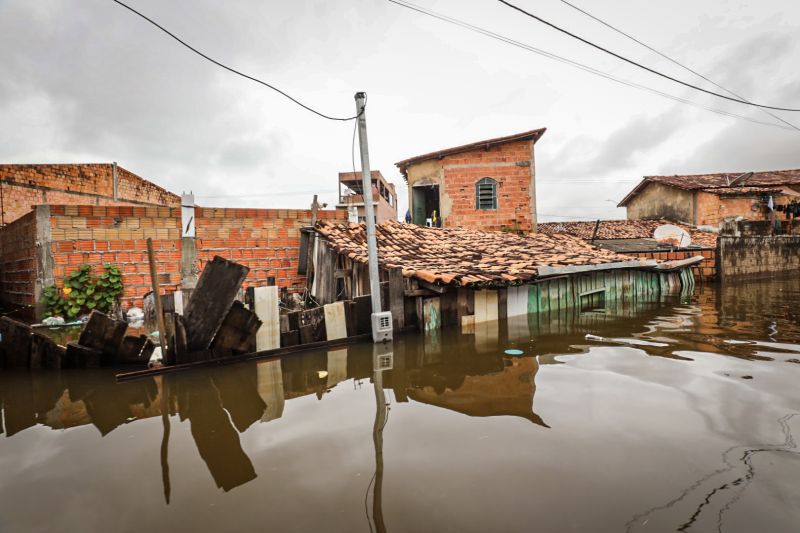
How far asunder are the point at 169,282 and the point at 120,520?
5.96 meters

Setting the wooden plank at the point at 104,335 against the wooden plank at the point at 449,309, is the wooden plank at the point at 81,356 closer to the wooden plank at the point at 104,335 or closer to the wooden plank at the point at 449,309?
the wooden plank at the point at 104,335

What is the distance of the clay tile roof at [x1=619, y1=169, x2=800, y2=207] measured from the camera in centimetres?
2188

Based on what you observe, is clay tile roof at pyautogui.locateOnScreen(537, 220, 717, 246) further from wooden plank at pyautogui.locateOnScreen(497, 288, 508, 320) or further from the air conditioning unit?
the air conditioning unit

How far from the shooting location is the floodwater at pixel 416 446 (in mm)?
→ 1766

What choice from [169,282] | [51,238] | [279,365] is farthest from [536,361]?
[51,238]

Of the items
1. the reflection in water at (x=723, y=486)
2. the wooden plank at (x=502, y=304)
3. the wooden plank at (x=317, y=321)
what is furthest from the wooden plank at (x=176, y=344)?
the wooden plank at (x=502, y=304)

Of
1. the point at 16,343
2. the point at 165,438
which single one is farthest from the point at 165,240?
the point at 165,438

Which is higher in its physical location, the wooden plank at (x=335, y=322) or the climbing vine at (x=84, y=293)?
the climbing vine at (x=84, y=293)

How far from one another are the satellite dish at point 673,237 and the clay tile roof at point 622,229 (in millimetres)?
2840

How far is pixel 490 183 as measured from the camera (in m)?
14.4

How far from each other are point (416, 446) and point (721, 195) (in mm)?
27476

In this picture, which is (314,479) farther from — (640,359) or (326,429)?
(640,359)

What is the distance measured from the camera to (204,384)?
3.66 meters

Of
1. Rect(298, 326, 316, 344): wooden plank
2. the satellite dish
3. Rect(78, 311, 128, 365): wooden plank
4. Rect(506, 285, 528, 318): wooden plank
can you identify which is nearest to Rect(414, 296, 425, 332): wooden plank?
Rect(298, 326, 316, 344): wooden plank
